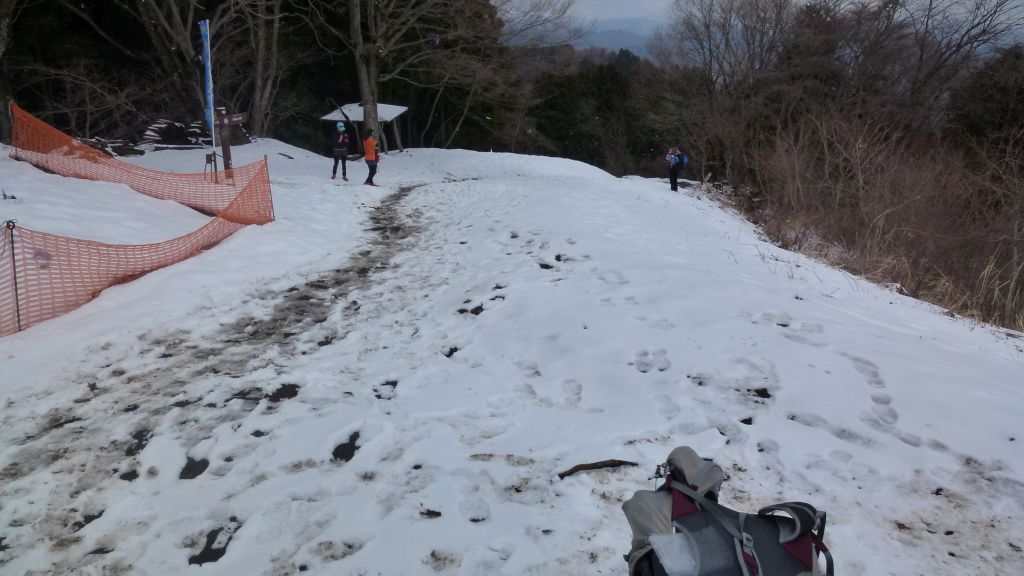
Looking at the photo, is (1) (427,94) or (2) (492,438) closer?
(2) (492,438)

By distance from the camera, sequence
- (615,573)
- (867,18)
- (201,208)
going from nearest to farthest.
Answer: (615,573) → (201,208) → (867,18)

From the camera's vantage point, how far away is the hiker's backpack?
1.86 metres

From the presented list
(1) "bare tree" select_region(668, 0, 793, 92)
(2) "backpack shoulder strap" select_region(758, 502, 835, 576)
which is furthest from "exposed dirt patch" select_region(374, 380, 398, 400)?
(1) "bare tree" select_region(668, 0, 793, 92)

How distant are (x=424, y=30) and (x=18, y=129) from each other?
20609mm

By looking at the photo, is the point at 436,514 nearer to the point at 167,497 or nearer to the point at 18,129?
the point at 167,497

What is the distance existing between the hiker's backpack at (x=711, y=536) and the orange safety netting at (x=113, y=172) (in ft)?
28.9

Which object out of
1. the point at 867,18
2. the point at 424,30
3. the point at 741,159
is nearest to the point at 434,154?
the point at 424,30

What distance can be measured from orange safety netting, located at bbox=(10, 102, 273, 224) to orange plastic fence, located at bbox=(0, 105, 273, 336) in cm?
2

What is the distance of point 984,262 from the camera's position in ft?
38.6

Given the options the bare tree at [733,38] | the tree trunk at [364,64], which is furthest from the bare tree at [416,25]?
the bare tree at [733,38]

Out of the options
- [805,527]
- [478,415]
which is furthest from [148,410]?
[805,527]

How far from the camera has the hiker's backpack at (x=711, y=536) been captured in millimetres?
1859

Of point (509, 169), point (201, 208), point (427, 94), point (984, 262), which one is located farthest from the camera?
point (427, 94)

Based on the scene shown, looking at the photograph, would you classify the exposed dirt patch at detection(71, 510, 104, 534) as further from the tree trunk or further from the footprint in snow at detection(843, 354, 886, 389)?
the tree trunk
